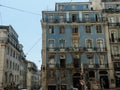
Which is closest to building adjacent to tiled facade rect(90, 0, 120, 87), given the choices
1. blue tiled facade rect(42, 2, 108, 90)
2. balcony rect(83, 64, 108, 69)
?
blue tiled facade rect(42, 2, 108, 90)

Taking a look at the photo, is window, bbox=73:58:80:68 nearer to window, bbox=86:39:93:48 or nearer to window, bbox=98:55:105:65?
window, bbox=86:39:93:48

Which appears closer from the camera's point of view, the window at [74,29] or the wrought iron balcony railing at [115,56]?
the wrought iron balcony railing at [115,56]

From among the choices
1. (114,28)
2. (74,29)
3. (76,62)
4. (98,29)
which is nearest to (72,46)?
(76,62)

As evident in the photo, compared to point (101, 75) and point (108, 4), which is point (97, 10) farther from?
point (101, 75)

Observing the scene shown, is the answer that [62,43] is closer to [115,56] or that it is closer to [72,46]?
[72,46]

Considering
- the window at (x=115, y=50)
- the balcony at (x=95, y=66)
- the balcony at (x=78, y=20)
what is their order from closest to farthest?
the balcony at (x=95, y=66)
the window at (x=115, y=50)
the balcony at (x=78, y=20)

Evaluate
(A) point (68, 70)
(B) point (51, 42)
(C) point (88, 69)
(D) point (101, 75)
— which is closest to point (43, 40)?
(B) point (51, 42)

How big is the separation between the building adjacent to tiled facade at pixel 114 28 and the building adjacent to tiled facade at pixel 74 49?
1.15 m

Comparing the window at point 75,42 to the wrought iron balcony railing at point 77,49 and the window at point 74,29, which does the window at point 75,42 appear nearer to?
the wrought iron balcony railing at point 77,49

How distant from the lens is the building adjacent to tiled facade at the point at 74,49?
144ft

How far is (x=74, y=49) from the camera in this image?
150 ft

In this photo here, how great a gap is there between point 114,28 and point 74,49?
33.9 feet

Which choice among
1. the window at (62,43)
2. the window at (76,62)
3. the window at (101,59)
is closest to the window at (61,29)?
the window at (62,43)

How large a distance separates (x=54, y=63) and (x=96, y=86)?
384 inches
